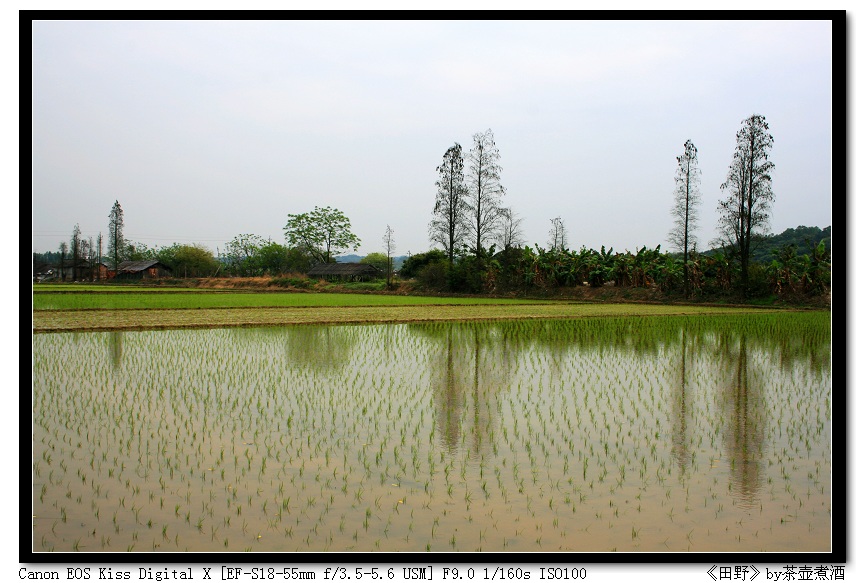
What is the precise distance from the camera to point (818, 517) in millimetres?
4246

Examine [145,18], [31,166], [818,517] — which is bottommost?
[818,517]

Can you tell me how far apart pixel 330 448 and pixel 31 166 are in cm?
296

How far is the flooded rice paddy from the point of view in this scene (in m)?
3.96

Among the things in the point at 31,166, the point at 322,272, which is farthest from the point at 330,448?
the point at 322,272

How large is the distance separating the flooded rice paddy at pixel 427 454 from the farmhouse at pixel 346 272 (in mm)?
42552

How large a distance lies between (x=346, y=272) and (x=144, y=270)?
14.5 metres

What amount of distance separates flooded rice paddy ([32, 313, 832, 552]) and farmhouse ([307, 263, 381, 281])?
42552 mm

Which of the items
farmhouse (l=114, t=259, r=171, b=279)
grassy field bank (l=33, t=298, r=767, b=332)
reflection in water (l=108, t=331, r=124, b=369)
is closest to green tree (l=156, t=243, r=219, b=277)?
farmhouse (l=114, t=259, r=171, b=279)

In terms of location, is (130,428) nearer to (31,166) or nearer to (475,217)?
(31,166)

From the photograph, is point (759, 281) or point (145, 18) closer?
point (145, 18)

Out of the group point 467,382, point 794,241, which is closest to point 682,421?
point 467,382

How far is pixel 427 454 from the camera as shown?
554 centimetres

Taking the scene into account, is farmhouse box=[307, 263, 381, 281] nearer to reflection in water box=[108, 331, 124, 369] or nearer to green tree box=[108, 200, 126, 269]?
green tree box=[108, 200, 126, 269]

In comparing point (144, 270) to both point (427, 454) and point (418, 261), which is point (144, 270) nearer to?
point (418, 261)
